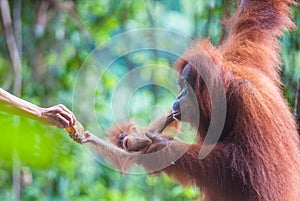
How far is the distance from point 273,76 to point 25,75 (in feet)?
7.70

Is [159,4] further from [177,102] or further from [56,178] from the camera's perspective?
[177,102]

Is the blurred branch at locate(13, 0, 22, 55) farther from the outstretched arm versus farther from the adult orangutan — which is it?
the outstretched arm

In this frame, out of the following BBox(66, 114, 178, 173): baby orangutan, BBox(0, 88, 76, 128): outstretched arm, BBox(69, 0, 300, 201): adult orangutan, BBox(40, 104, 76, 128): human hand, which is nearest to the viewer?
BBox(0, 88, 76, 128): outstretched arm

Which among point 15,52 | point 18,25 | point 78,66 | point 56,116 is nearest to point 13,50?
point 15,52

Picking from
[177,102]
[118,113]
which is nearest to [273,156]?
[177,102]

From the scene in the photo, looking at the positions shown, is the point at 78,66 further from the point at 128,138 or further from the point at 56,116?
the point at 56,116

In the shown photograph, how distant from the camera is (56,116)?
158cm

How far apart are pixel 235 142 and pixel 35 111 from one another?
781mm

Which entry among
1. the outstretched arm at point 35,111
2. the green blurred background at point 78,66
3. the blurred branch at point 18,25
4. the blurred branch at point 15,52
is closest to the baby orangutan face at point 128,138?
the outstretched arm at point 35,111

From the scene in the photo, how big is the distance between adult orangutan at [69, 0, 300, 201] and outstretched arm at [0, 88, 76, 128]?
15.3 inches

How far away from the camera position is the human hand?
157 centimetres

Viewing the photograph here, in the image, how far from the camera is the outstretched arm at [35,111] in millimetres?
1337

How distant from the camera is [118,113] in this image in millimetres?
2326

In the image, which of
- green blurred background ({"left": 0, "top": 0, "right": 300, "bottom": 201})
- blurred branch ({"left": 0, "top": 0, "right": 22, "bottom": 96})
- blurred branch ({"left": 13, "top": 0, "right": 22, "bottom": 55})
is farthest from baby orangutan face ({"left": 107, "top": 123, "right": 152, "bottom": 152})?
blurred branch ({"left": 13, "top": 0, "right": 22, "bottom": 55})
